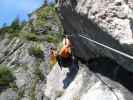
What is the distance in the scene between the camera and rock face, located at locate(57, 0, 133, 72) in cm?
1264

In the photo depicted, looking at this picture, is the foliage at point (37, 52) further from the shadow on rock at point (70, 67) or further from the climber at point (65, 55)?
the climber at point (65, 55)

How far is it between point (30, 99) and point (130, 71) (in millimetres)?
17101

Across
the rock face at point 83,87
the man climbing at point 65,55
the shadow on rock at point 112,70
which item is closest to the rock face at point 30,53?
the rock face at point 83,87

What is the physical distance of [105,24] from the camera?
13430 mm

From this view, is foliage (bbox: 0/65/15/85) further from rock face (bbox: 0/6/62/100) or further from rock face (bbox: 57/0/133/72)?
rock face (bbox: 57/0/133/72)

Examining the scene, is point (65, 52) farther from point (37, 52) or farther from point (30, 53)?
point (30, 53)

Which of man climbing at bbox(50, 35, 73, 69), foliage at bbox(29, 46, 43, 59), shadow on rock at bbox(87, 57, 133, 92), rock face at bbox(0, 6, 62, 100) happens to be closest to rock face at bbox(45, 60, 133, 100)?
shadow on rock at bbox(87, 57, 133, 92)

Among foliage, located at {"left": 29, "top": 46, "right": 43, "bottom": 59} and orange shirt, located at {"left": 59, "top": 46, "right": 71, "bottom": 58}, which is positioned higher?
orange shirt, located at {"left": 59, "top": 46, "right": 71, "bottom": 58}

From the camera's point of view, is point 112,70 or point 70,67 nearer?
point 112,70

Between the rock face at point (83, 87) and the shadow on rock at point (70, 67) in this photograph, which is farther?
the shadow on rock at point (70, 67)

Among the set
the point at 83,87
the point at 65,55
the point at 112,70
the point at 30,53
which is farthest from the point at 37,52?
the point at 112,70

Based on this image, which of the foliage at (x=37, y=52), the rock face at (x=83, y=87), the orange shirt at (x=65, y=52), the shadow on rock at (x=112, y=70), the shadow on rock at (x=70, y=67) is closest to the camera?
the rock face at (x=83, y=87)

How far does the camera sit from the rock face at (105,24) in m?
12.6

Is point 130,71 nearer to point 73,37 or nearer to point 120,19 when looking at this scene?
point 120,19
